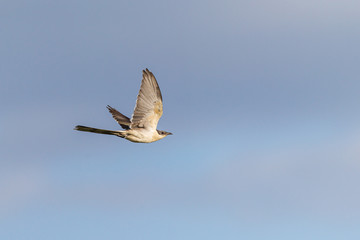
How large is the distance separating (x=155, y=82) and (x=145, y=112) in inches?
61.3

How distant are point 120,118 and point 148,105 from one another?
3.72 meters

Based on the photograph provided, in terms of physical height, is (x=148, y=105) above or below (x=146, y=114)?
above

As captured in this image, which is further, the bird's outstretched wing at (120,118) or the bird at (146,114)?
the bird's outstretched wing at (120,118)

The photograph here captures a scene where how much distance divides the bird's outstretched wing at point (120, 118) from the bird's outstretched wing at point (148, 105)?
1.51 m

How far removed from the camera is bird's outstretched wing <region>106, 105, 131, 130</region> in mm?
25688

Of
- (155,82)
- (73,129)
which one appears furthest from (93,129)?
(155,82)

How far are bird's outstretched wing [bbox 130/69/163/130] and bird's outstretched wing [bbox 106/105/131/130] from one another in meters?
1.51

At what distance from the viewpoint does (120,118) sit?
88.2ft

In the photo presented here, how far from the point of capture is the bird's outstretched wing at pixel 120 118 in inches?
1011

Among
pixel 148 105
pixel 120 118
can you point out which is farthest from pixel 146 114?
pixel 120 118

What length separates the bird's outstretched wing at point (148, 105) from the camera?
76.0 ft

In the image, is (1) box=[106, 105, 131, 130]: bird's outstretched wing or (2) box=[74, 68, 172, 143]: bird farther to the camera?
(1) box=[106, 105, 131, 130]: bird's outstretched wing

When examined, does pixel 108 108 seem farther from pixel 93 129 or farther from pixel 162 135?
pixel 93 129

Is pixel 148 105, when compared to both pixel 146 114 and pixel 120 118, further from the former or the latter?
pixel 120 118
